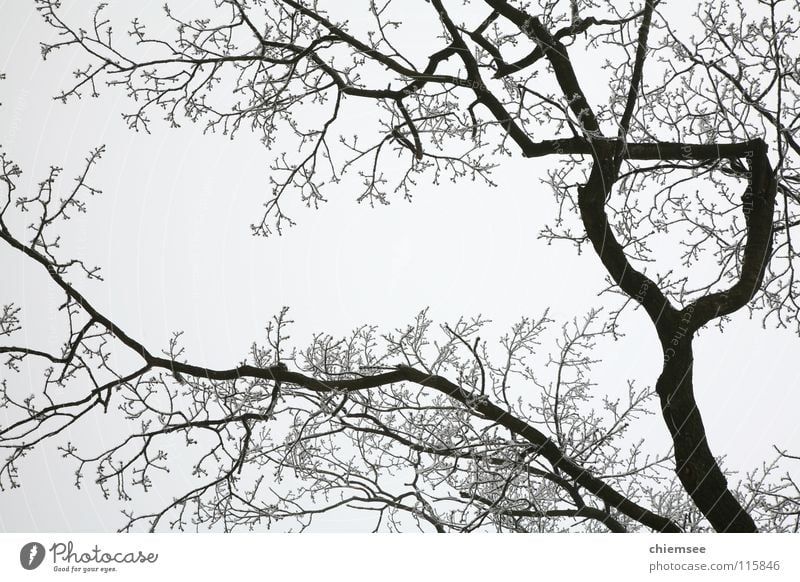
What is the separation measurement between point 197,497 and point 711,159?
Result: 200 cm

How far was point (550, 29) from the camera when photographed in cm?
304

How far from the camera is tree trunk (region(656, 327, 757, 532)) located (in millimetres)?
2594
